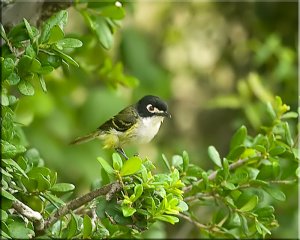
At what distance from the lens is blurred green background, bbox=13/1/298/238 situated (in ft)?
11.6

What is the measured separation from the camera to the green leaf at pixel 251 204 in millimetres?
1813

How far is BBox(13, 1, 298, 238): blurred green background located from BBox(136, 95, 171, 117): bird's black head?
650mm

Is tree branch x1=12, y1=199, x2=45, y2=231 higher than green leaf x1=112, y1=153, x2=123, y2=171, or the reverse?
green leaf x1=112, y1=153, x2=123, y2=171

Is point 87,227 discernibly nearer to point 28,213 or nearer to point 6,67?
point 28,213

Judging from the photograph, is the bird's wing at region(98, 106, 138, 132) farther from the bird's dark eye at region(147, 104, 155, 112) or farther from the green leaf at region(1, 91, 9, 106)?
the green leaf at region(1, 91, 9, 106)

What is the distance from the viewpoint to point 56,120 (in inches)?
146

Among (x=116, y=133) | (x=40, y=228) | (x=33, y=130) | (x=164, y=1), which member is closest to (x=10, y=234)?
(x=40, y=228)

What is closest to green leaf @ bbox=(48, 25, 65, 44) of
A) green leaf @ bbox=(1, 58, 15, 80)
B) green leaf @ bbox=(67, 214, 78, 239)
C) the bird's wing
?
green leaf @ bbox=(1, 58, 15, 80)

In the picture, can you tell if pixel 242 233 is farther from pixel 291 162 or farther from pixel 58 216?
pixel 58 216

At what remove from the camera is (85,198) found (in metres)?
1.56

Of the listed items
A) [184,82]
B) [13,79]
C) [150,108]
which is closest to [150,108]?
[150,108]

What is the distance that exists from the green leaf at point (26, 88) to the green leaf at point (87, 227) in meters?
0.29

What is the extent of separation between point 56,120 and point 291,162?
76.2 inches

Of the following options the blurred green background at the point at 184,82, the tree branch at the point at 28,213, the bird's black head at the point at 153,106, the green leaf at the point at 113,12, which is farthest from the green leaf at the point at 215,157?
the blurred green background at the point at 184,82
